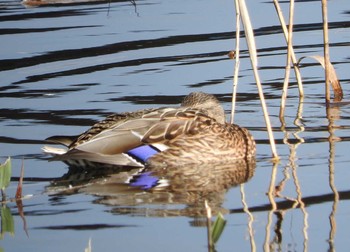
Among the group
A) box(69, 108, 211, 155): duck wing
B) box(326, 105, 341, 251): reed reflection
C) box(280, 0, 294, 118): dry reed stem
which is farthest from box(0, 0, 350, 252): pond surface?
box(69, 108, 211, 155): duck wing

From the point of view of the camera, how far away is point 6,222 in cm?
840

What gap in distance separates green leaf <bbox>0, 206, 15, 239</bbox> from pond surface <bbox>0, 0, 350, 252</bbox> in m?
0.04

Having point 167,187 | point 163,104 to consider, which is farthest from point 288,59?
point 167,187

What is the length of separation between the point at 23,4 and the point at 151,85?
659cm

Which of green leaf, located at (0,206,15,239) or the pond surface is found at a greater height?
the pond surface

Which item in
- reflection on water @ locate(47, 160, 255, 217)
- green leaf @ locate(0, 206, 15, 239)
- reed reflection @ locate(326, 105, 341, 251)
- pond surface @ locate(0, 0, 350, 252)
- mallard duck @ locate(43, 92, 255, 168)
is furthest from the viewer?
mallard duck @ locate(43, 92, 255, 168)

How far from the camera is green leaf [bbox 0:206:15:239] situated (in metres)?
8.19

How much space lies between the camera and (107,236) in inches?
314

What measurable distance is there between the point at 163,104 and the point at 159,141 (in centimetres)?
232

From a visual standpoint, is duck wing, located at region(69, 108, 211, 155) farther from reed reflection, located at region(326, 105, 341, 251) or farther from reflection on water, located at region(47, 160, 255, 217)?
reed reflection, located at region(326, 105, 341, 251)

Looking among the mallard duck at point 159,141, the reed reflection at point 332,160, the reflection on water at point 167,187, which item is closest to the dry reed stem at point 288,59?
the reed reflection at point 332,160

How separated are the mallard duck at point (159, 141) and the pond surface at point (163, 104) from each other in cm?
22

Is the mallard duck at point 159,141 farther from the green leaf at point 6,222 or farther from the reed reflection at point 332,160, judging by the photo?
the green leaf at point 6,222

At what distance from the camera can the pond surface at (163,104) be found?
806 cm
